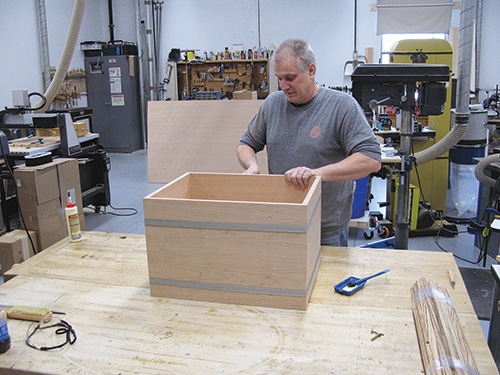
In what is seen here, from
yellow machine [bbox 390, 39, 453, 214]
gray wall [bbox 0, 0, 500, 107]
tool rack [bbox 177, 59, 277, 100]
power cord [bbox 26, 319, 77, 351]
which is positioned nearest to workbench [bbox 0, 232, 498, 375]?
power cord [bbox 26, 319, 77, 351]

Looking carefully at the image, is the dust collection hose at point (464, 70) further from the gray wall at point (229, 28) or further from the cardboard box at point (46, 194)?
the gray wall at point (229, 28)

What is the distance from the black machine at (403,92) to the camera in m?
2.63

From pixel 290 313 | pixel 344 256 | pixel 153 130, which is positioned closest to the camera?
pixel 290 313

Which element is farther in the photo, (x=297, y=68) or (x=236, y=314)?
(x=297, y=68)

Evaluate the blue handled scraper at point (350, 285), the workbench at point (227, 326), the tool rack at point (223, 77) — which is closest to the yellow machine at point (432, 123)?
the workbench at point (227, 326)

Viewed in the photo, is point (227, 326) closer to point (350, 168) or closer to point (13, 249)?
point (350, 168)

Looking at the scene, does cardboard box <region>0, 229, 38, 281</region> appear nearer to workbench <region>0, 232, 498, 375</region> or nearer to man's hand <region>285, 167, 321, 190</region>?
workbench <region>0, 232, 498, 375</region>

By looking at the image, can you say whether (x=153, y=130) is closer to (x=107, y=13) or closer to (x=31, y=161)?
(x=31, y=161)

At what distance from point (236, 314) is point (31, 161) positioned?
103 inches

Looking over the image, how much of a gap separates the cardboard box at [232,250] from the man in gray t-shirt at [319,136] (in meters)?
0.40

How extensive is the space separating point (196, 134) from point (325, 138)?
11.1ft

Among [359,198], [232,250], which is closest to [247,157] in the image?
[232,250]

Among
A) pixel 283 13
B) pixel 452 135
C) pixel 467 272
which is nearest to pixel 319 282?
pixel 467 272

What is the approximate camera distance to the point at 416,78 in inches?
104
